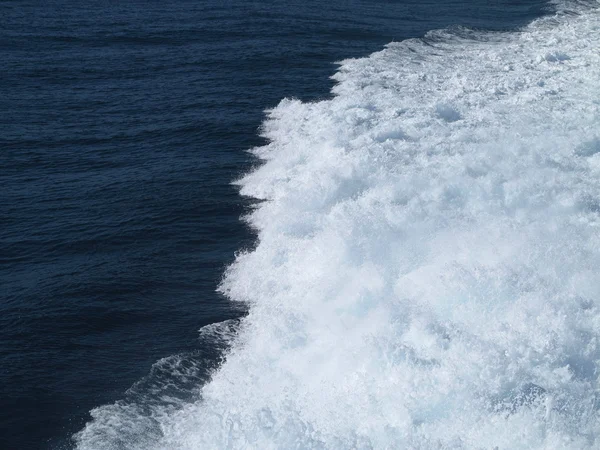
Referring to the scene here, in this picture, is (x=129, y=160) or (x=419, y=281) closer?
(x=419, y=281)

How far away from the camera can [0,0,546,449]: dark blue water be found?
2517 cm

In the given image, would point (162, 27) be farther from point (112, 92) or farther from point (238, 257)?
point (238, 257)

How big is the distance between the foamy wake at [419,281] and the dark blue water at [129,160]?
6.49ft

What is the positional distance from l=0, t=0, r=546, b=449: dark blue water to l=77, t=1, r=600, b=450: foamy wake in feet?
6.49

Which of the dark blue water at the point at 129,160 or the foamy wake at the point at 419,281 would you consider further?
the dark blue water at the point at 129,160

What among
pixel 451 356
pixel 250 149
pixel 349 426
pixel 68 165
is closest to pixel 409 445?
pixel 349 426

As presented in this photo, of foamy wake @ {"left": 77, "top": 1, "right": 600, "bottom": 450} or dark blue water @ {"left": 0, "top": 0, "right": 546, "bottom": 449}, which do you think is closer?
foamy wake @ {"left": 77, "top": 1, "right": 600, "bottom": 450}

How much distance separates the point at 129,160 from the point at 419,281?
19.8m

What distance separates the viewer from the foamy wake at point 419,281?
20422 millimetres

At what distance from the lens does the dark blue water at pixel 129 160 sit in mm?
25172

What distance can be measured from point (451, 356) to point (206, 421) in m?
7.62

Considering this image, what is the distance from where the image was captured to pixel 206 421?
21.3 meters

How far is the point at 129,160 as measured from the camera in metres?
38.9

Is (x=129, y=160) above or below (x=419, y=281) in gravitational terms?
above
